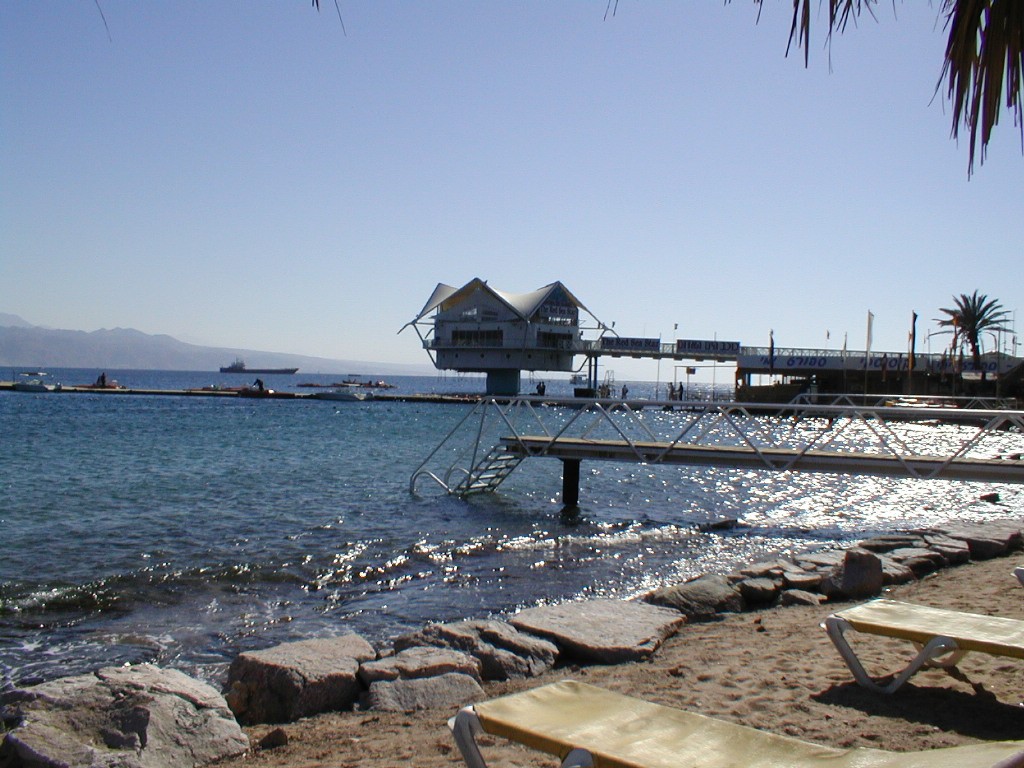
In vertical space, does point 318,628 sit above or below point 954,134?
below

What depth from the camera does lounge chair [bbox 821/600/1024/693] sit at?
5.22 meters

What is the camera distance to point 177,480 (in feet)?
75.2

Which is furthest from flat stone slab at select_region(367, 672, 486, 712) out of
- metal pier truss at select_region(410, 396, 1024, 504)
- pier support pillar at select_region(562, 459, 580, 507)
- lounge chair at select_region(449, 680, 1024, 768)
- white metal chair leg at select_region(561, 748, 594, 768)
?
pier support pillar at select_region(562, 459, 580, 507)

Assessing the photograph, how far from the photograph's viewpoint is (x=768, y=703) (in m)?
5.56

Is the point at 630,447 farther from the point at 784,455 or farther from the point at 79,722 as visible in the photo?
the point at 79,722

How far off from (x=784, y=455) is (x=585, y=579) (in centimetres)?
677

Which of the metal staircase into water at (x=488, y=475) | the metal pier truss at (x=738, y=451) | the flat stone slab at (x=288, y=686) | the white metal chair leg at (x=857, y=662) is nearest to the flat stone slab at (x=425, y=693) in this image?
the flat stone slab at (x=288, y=686)

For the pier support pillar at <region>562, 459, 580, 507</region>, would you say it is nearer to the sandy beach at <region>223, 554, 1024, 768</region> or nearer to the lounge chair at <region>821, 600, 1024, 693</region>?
the sandy beach at <region>223, 554, 1024, 768</region>

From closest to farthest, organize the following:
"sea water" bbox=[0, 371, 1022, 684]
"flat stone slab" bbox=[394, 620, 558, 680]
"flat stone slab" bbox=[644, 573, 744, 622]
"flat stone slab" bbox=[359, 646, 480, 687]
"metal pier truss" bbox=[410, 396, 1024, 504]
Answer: "flat stone slab" bbox=[359, 646, 480, 687], "flat stone slab" bbox=[394, 620, 558, 680], "flat stone slab" bbox=[644, 573, 744, 622], "sea water" bbox=[0, 371, 1022, 684], "metal pier truss" bbox=[410, 396, 1024, 504]

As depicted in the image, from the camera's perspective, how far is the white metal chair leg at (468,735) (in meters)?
3.70

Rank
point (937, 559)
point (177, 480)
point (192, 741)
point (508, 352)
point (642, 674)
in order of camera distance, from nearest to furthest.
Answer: point (192, 741) < point (642, 674) < point (937, 559) < point (177, 480) < point (508, 352)

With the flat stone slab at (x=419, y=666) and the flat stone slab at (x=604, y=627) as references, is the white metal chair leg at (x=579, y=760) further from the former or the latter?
the flat stone slab at (x=604, y=627)

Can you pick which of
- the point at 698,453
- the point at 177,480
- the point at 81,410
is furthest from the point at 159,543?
the point at 81,410

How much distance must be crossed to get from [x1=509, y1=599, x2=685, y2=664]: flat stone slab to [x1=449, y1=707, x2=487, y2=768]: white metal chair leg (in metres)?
3.62
